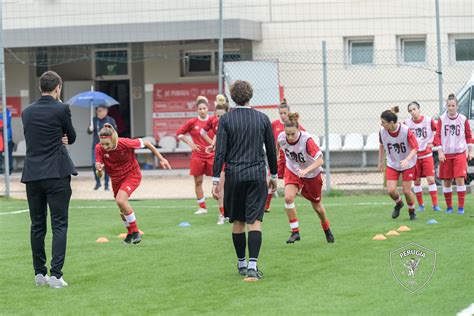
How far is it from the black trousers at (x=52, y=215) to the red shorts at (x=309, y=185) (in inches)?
140

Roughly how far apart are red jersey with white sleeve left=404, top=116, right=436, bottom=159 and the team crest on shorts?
487 cm

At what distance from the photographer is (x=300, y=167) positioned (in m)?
12.8

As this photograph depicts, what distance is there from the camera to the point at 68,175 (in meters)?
10.2

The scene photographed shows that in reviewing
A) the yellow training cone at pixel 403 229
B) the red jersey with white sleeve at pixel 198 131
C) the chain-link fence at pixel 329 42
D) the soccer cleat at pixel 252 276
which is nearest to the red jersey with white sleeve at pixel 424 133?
the yellow training cone at pixel 403 229

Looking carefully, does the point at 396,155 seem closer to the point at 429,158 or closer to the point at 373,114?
the point at 429,158

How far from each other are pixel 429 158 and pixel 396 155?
1.46 metres

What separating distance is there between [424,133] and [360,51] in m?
11.1

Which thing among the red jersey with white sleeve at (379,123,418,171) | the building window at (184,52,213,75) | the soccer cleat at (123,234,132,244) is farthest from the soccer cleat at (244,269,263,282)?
the building window at (184,52,213,75)

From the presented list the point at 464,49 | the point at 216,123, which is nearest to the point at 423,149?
the point at 216,123

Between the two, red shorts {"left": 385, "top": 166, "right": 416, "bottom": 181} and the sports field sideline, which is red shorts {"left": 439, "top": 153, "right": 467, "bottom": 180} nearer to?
the sports field sideline

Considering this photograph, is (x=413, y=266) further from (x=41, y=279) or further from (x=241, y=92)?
(x=41, y=279)

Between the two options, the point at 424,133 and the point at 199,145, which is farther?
the point at 199,145

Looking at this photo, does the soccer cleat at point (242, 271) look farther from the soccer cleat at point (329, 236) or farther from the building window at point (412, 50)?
the building window at point (412, 50)

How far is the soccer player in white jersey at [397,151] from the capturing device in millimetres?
14742
